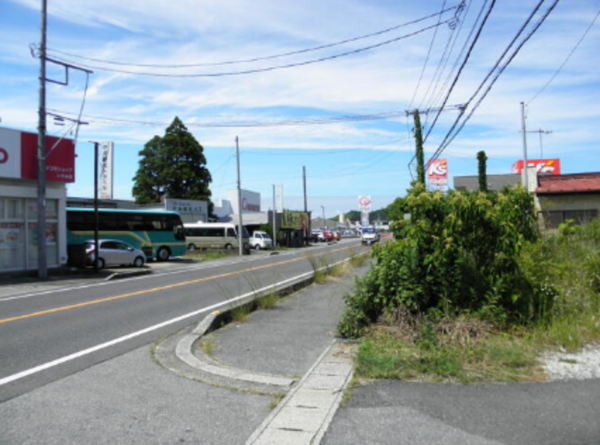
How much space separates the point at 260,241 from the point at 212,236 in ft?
19.1

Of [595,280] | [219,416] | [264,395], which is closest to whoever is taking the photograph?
[219,416]

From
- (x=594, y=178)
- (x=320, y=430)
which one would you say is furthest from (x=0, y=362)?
(x=594, y=178)

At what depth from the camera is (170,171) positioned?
59812 millimetres

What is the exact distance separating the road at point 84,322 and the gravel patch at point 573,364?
5724mm

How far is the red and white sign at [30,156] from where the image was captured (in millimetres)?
20922

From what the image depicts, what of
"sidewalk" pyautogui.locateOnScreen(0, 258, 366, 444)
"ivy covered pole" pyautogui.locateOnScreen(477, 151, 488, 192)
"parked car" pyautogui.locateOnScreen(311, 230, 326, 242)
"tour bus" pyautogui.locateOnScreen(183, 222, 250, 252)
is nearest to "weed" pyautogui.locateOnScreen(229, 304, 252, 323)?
"sidewalk" pyautogui.locateOnScreen(0, 258, 366, 444)

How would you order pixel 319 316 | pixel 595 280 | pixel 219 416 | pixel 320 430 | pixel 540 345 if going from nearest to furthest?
1. pixel 320 430
2. pixel 219 416
3. pixel 540 345
4. pixel 595 280
5. pixel 319 316

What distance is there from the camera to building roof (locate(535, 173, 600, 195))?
2906 centimetres

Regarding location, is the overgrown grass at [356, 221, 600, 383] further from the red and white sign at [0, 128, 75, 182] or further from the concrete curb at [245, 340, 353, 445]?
the red and white sign at [0, 128, 75, 182]

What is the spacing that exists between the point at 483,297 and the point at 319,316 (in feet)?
11.5

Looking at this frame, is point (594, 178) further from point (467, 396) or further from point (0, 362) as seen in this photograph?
point (0, 362)

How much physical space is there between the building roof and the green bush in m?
23.9

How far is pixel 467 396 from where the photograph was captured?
5.08 m

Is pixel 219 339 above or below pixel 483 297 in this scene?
below
